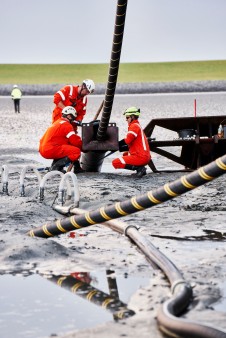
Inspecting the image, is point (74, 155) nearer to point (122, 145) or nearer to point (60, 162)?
point (60, 162)

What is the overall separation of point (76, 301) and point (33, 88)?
5434 centimetres

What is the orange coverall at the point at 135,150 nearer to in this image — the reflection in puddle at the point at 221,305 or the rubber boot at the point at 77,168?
the rubber boot at the point at 77,168

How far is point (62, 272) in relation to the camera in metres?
6.94

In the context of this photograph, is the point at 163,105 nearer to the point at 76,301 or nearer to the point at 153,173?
the point at 153,173

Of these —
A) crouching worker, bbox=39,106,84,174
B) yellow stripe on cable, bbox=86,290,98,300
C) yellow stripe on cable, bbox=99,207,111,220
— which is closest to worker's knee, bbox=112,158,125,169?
crouching worker, bbox=39,106,84,174

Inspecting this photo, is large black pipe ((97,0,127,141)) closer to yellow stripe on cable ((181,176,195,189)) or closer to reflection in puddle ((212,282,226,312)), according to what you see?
yellow stripe on cable ((181,176,195,189))

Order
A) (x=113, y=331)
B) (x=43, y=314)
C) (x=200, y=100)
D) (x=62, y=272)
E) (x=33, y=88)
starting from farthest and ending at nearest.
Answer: (x=33, y=88)
(x=200, y=100)
(x=62, y=272)
(x=43, y=314)
(x=113, y=331)

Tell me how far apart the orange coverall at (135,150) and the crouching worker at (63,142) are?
736mm

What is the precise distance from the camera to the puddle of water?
5.37 meters

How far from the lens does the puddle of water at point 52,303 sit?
537 cm

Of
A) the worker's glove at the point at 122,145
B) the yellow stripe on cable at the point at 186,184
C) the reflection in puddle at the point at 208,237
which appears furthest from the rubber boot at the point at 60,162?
the yellow stripe on cable at the point at 186,184

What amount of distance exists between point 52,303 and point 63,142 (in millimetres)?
8611

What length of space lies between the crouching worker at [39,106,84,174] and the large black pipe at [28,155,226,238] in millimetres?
5848

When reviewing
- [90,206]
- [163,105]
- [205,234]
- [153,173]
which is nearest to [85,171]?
[153,173]
